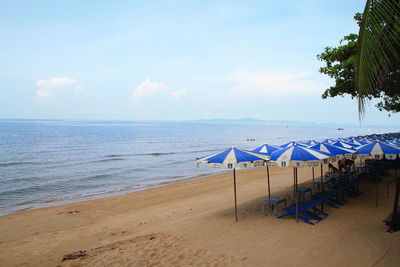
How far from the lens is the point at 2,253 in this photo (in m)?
7.83

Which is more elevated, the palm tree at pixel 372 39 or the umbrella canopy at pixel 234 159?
the palm tree at pixel 372 39

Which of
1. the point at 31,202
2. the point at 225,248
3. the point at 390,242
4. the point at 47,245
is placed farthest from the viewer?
the point at 31,202

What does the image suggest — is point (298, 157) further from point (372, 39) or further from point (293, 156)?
point (372, 39)

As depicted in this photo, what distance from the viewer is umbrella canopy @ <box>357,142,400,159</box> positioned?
8.91 m

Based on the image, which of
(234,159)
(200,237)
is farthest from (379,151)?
(200,237)

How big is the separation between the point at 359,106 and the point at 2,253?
374 inches

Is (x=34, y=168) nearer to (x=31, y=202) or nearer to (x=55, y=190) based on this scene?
(x=55, y=190)

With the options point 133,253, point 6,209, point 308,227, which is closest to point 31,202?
point 6,209

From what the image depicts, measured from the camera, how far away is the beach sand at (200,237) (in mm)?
5922

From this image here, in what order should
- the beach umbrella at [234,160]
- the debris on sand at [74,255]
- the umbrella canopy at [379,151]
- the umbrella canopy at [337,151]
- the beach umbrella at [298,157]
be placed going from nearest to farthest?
the debris on sand at [74,255] → the beach umbrella at [298,157] → the beach umbrella at [234,160] → the umbrella canopy at [379,151] → the umbrella canopy at [337,151]

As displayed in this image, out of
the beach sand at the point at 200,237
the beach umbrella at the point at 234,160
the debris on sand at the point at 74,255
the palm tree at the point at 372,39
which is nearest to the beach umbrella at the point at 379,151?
the beach sand at the point at 200,237

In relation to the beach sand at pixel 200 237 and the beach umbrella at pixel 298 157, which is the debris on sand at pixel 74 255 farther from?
the beach umbrella at pixel 298 157

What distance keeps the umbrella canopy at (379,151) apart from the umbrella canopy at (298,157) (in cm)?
195

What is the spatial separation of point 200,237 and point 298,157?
3497 mm
